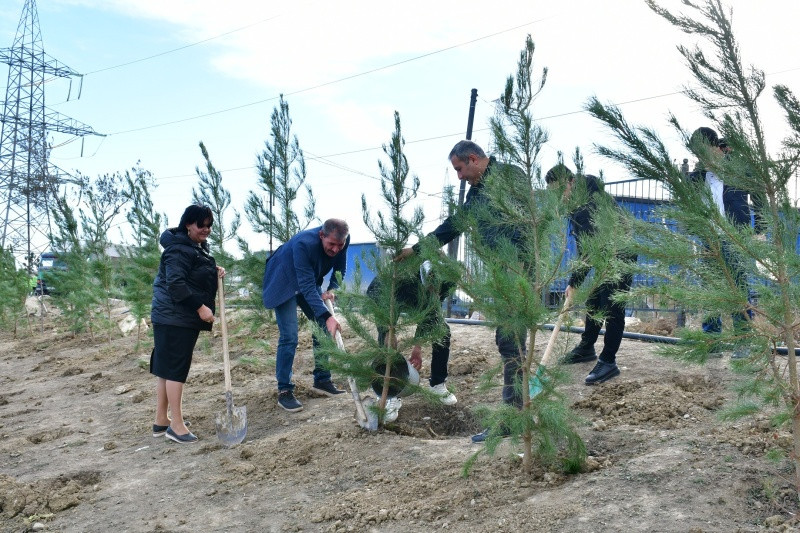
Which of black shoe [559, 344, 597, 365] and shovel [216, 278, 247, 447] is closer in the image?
shovel [216, 278, 247, 447]

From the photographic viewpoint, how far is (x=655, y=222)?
3055 mm

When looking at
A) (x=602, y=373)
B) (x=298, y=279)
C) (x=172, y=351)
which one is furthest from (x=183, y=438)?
(x=602, y=373)

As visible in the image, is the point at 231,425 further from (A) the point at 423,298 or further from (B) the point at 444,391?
(A) the point at 423,298

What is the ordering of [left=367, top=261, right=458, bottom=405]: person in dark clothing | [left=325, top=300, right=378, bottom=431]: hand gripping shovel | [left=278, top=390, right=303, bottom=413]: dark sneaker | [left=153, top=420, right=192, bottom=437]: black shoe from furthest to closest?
1. [left=278, top=390, right=303, bottom=413]: dark sneaker
2. [left=153, top=420, right=192, bottom=437]: black shoe
3. [left=325, top=300, right=378, bottom=431]: hand gripping shovel
4. [left=367, top=261, right=458, bottom=405]: person in dark clothing

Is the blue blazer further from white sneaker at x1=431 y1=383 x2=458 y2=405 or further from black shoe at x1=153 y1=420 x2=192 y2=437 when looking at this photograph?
black shoe at x1=153 y1=420 x2=192 y2=437

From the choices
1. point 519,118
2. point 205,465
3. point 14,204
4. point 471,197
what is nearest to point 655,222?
point 519,118

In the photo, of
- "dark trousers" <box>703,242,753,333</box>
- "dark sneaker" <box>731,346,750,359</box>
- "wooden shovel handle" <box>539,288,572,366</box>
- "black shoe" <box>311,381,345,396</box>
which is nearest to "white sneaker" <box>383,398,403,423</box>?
"black shoe" <box>311,381,345,396</box>

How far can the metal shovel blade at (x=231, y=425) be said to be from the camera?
512 cm

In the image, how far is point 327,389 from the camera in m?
6.17

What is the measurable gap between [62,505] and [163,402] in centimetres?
124

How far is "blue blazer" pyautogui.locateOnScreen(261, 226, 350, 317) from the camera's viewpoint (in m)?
5.35

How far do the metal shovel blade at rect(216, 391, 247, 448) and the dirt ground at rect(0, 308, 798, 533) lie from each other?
79 millimetres

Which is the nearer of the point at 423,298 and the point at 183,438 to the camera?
the point at 423,298

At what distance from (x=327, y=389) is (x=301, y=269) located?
1.29 metres
